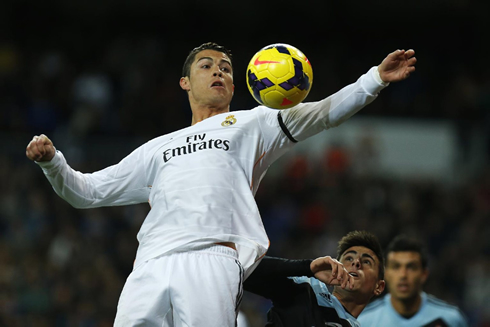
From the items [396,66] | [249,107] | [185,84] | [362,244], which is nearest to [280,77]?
[396,66]

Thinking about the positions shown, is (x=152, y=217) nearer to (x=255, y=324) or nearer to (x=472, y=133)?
(x=255, y=324)

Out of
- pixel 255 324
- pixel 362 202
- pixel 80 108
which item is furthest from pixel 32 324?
pixel 362 202

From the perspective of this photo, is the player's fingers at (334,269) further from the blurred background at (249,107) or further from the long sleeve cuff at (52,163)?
the blurred background at (249,107)

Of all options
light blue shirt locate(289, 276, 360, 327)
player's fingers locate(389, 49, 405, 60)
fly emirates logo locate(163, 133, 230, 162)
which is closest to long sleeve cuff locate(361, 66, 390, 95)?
player's fingers locate(389, 49, 405, 60)

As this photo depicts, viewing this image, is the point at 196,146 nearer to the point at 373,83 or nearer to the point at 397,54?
the point at 373,83

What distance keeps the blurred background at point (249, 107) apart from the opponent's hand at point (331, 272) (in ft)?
21.0

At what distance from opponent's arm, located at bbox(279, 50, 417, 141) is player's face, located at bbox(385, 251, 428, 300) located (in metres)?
2.53

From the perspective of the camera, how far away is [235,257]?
13.9ft

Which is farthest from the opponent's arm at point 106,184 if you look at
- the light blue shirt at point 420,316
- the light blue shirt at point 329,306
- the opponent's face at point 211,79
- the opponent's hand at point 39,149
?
the light blue shirt at point 420,316

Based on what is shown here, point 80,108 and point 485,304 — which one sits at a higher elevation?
point 80,108

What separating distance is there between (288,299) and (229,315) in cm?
63

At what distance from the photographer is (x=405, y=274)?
6531 mm

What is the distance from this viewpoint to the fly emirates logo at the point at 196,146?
4.46m

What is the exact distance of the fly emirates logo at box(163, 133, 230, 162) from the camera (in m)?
4.46
